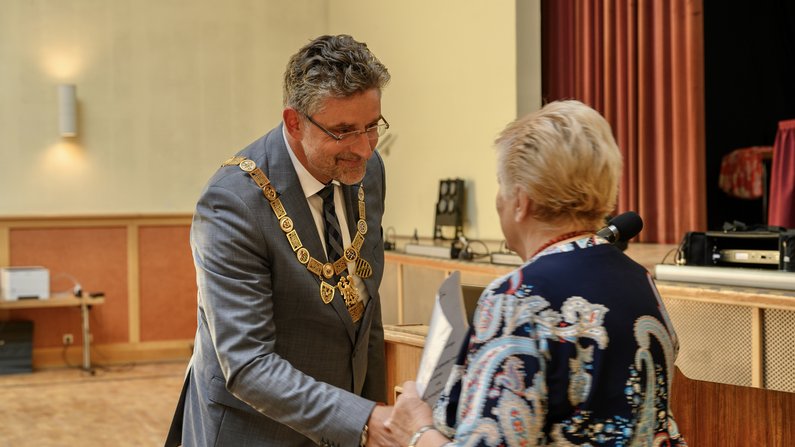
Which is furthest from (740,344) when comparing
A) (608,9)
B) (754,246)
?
(608,9)

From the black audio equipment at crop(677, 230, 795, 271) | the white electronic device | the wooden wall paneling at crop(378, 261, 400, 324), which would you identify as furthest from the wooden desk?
the black audio equipment at crop(677, 230, 795, 271)

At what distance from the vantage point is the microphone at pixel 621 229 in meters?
1.57

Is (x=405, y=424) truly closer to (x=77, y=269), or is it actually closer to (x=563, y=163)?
(x=563, y=163)

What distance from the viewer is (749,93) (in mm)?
8422

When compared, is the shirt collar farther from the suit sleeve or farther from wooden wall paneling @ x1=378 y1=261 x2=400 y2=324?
wooden wall paneling @ x1=378 y1=261 x2=400 y2=324

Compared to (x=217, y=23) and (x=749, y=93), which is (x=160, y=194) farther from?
(x=749, y=93)

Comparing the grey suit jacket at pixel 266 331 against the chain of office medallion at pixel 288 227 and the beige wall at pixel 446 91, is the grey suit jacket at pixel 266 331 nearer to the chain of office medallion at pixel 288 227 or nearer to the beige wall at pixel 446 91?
the chain of office medallion at pixel 288 227

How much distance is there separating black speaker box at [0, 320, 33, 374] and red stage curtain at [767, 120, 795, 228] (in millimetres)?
6210

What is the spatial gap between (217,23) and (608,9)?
407 cm

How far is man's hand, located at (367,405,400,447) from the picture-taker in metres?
1.52

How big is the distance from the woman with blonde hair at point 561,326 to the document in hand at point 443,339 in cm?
8

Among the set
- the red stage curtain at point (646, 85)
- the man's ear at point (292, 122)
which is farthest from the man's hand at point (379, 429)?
the red stage curtain at point (646, 85)

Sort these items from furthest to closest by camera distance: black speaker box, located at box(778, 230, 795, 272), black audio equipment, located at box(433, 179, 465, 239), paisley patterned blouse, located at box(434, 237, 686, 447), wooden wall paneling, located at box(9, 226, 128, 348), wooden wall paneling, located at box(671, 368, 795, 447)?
1. wooden wall paneling, located at box(9, 226, 128, 348)
2. black audio equipment, located at box(433, 179, 465, 239)
3. black speaker box, located at box(778, 230, 795, 272)
4. wooden wall paneling, located at box(671, 368, 795, 447)
5. paisley patterned blouse, located at box(434, 237, 686, 447)

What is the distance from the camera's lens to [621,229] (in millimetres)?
1586
